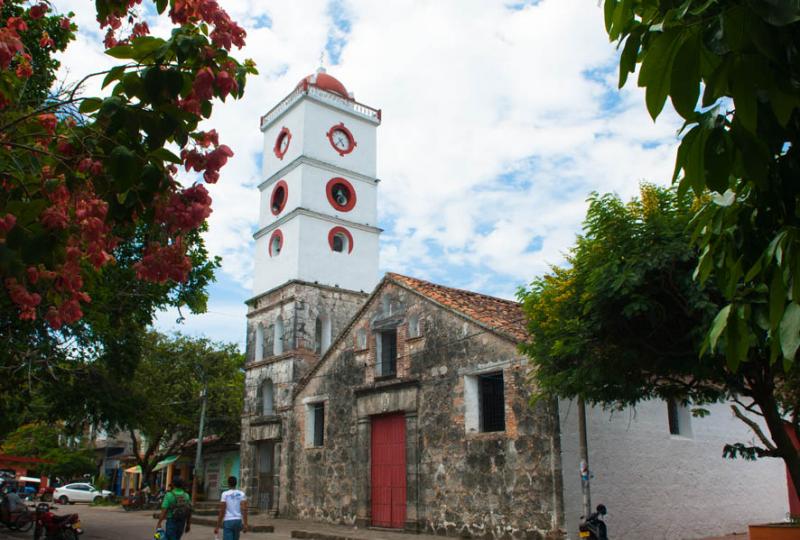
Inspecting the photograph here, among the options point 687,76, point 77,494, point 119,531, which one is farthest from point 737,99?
point 77,494

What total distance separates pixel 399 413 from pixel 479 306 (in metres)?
3.63

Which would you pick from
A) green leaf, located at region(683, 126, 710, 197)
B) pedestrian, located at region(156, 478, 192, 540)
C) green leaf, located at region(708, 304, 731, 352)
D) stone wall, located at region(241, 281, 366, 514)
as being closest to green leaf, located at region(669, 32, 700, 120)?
green leaf, located at region(683, 126, 710, 197)

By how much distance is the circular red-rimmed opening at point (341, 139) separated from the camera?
28125mm

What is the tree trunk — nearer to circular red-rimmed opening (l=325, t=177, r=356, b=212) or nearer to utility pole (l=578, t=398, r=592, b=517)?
utility pole (l=578, t=398, r=592, b=517)

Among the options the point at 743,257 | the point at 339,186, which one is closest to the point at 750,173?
the point at 743,257

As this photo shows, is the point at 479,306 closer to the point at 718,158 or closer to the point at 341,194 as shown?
the point at 341,194

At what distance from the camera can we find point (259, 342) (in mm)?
27266

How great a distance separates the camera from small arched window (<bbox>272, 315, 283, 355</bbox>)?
2613 centimetres

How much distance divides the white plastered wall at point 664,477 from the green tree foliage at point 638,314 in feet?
11.5

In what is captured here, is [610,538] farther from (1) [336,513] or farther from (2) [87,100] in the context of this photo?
(2) [87,100]

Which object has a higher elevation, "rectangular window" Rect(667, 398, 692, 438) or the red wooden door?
"rectangular window" Rect(667, 398, 692, 438)

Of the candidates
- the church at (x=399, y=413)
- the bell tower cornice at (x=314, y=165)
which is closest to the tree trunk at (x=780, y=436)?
the church at (x=399, y=413)

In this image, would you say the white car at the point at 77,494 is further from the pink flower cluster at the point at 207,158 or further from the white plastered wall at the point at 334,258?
the pink flower cluster at the point at 207,158

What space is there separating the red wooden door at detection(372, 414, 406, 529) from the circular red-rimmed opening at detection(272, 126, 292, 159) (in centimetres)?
1322
